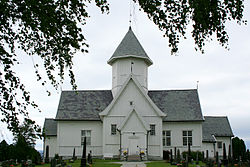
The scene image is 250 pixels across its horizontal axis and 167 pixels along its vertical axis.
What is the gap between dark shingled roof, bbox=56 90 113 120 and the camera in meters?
33.7

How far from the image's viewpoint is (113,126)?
32.3 meters

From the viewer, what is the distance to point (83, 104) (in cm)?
3500

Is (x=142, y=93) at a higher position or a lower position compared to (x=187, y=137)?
higher

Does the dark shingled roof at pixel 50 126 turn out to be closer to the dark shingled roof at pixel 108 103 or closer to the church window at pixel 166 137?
the dark shingled roof at pixel 108 103

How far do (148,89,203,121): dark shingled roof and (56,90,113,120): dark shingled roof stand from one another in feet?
18.3

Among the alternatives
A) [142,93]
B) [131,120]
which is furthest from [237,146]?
[131,120]

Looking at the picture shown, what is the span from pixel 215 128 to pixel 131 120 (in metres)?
12.0

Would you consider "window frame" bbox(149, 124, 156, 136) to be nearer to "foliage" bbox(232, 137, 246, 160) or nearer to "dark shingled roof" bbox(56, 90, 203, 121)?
"dark shingled roof" bbox(56, 90, 203, 121)

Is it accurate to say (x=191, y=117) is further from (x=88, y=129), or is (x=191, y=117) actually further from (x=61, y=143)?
(x=61, y=143)

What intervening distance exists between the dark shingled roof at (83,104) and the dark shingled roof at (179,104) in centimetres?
558

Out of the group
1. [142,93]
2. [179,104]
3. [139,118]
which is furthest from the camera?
[179,104]

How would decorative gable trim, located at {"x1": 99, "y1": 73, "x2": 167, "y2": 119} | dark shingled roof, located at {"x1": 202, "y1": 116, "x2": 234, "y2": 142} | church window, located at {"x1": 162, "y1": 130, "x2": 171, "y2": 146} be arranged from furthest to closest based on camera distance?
dark shingled roof, located at {"x1": 202, "y1": 116, "x2": 234, "y2": 142} → church window, located at {"x1": 162, "y1": 130, "x2": 171, "y2": 146} → decorative gable trim, located at {"x1": 99, "y1": 73, "x2": 167, "y2": 119}

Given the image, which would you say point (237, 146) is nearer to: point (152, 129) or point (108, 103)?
point (152, 129)

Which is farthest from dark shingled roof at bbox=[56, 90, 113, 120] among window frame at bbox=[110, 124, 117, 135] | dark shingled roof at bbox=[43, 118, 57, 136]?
dark shingled roof at bbox=[43, 118, 57, 136]
